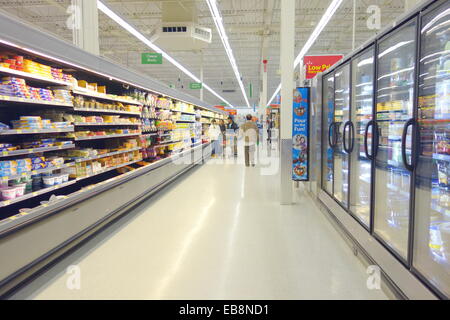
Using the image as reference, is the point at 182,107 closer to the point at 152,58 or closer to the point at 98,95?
the point at 152,58

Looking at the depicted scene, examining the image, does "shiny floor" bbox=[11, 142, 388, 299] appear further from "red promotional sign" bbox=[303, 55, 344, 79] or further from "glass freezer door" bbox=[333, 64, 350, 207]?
"red promotional sign" bbox=[303, 55, 344, 79]

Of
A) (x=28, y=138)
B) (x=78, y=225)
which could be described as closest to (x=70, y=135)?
(x=28, y=138)

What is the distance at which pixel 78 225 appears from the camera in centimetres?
337

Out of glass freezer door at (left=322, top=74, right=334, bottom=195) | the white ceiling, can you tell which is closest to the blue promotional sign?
glass freezer door at (left=322, top=74, right=334, bottom=195)

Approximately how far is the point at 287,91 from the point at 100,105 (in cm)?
298

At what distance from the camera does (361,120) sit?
5.14 meters

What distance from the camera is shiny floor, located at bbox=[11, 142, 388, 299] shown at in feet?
8.44

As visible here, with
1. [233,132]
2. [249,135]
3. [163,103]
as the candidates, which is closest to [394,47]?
[163,103]

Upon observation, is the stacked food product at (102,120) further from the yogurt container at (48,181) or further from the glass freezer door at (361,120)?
the glass freezer door at (361,120)

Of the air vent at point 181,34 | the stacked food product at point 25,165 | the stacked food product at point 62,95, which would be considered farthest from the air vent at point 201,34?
the stacked food product at point 25,165

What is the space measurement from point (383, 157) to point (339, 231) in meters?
2.36

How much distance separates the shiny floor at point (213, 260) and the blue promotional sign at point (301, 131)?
0.97 meters

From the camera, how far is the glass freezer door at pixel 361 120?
4.04 metres
